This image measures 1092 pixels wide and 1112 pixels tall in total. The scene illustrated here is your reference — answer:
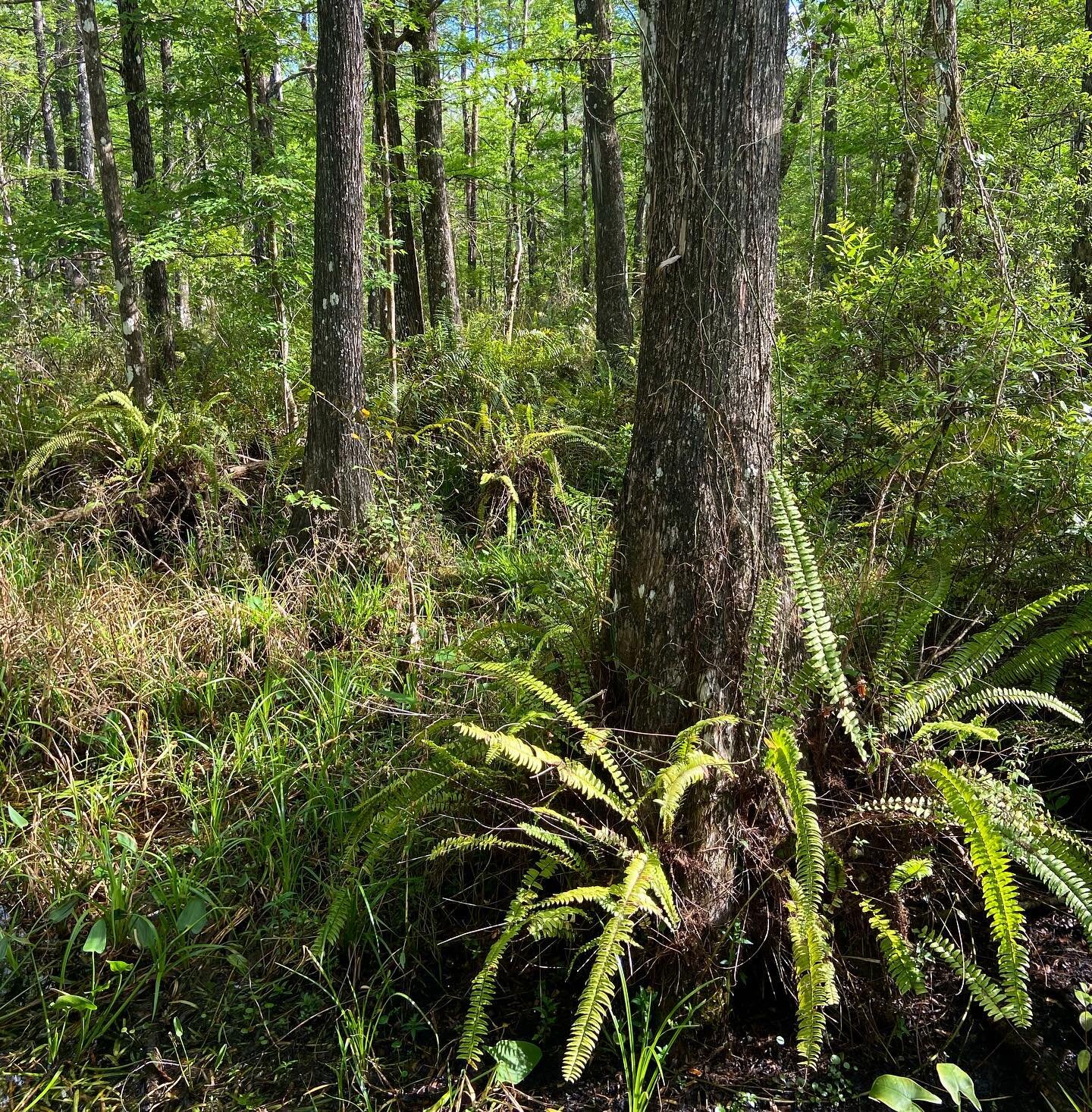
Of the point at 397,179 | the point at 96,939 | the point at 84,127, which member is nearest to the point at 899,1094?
the point at 96,939

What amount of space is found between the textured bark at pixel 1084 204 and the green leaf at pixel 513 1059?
7.63m

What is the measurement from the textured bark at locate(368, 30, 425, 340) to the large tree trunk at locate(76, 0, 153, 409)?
2.57 m

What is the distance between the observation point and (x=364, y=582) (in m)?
4.60

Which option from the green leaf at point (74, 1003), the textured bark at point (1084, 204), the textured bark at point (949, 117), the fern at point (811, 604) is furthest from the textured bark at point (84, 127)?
the fern at point (811, 604)

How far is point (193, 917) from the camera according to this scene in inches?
108

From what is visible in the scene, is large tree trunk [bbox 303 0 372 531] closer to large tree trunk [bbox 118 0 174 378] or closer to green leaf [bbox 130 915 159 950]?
green leaf [bbox 130 915 159 950]

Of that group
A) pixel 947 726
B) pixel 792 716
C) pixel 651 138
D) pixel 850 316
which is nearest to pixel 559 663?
pixel 792 716

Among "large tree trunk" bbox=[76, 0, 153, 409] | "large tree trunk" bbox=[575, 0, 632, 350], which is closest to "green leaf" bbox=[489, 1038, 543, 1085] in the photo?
"large tree trunk" bbox=[76, 0, 153, 409]

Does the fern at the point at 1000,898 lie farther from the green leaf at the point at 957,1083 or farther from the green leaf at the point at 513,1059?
the green leaf at the point at 513,1059

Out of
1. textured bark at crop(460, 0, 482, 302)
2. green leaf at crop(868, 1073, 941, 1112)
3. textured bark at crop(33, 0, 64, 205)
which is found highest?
textured bark at crop(33, 0, 64, 205)

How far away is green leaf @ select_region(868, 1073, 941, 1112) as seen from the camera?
6.40 feet

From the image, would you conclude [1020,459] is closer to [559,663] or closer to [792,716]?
[792,716]

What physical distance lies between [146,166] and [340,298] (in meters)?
4.76

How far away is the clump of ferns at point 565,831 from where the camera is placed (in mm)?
2096
